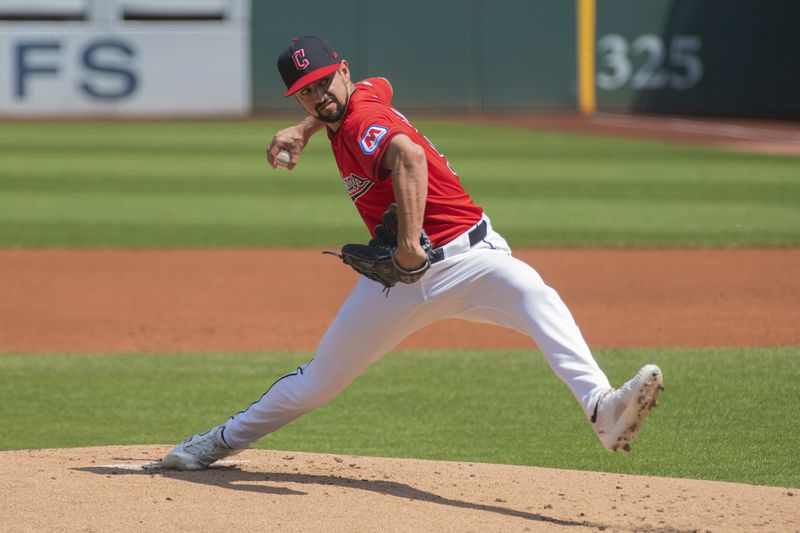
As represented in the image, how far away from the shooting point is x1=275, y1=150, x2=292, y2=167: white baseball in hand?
507 centimetres

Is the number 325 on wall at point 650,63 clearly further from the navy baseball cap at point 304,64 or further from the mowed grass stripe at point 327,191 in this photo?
the navy baseball cap at point 304,64

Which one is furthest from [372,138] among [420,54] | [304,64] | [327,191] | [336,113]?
[420,54]

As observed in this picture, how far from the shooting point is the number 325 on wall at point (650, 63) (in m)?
25.5

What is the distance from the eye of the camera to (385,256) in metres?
4.35

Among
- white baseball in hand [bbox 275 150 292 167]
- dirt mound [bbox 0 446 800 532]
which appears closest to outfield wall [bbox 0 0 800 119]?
white baseball in hand [bbox 275 150 292 167]

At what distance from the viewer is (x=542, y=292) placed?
4.45 m

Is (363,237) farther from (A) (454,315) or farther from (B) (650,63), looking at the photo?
(B) (650,63)

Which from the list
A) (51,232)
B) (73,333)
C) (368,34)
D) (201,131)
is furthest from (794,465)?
(368,34)

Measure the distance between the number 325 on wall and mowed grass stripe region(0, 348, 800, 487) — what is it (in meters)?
18.5

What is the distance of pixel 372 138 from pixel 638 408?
4.19 ft

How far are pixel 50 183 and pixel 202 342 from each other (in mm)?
8373

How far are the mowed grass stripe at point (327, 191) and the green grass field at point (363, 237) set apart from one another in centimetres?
4

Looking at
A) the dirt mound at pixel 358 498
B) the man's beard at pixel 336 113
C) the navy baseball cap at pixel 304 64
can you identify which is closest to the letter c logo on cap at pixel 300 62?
the navy baseball cap at pixel 304 64

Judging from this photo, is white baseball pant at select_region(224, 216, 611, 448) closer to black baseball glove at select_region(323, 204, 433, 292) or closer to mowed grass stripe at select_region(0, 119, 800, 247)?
black baseball glove at select_region(323, 204, 433, 292)
